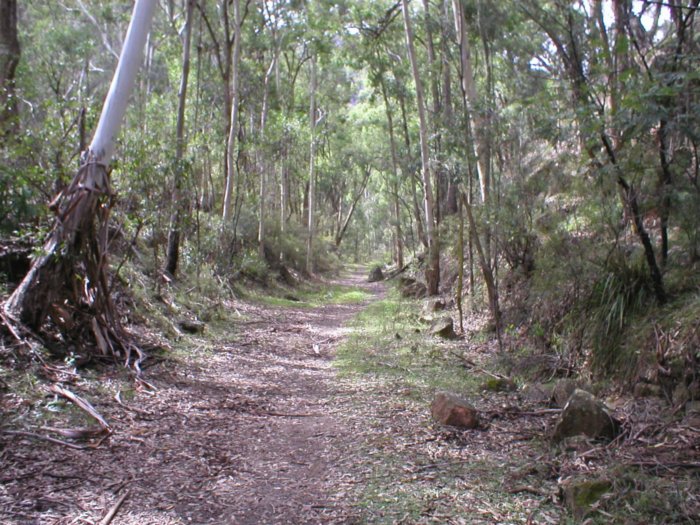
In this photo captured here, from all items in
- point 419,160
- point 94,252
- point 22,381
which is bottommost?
point 22,381

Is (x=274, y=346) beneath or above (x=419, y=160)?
beneath

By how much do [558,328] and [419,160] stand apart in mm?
17624

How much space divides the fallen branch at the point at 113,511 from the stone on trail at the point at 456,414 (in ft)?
9.56

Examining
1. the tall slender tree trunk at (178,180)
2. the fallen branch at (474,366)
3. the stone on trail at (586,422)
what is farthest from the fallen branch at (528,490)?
the tall slender tree trunk at (178,180)

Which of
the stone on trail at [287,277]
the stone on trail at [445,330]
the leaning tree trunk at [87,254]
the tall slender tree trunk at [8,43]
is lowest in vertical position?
the stone on trail at [445,330]

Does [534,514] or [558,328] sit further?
[558,328]

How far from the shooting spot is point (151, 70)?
28.3 m

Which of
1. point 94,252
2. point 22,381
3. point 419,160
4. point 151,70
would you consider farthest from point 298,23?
point 22,381

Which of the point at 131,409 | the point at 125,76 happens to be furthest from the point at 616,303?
the point at 125,76

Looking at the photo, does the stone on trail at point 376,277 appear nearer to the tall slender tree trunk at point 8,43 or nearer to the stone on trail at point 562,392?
the tall slender tree trunk at point 8,43

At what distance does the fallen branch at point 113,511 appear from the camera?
11.3ft

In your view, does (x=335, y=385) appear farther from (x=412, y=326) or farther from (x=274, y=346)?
(x=412, y=326)

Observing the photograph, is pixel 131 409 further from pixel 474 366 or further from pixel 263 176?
pixel 263 176

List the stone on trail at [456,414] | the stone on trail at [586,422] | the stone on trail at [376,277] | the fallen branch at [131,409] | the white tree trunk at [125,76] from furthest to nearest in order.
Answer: the stone on trail at [376,277]
the white tree trunk at [125,76]
the fallen branch at [131,409]
the stone on trail at [456,414]
the stone on trail at [586,422]
